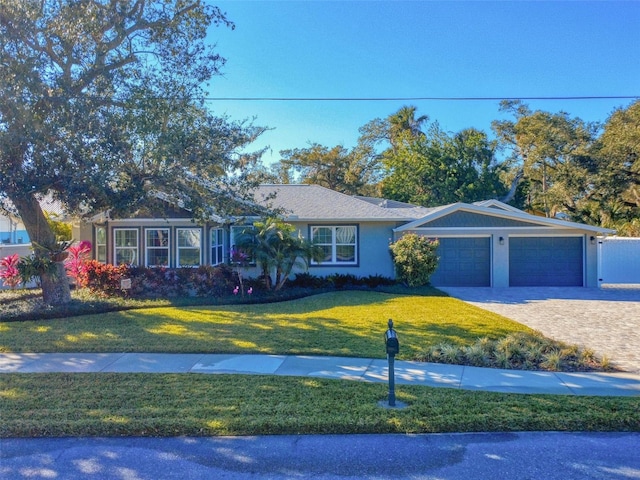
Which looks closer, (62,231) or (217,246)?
Answer: (217,246)

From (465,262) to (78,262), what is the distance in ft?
46.2

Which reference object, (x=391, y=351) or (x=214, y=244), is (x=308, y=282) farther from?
(x=391, y=351)

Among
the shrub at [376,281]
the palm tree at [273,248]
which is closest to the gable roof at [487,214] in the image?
the shrub at [376,281]

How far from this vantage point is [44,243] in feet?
40.8

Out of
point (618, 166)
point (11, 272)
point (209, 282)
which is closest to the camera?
point (11, 272)

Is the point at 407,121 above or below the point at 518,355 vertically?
above

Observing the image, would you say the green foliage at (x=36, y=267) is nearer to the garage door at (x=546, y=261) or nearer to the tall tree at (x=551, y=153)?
the garage door at (x=546, y=261)

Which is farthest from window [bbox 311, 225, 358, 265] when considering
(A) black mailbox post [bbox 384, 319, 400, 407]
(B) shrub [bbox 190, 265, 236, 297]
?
(A) black mailbox post [bbox 384, 319, 400, 407]

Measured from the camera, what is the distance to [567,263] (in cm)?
1838

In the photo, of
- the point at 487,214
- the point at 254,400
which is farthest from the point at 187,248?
the point at 254,400

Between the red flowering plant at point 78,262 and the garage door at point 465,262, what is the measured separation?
12.7 metres

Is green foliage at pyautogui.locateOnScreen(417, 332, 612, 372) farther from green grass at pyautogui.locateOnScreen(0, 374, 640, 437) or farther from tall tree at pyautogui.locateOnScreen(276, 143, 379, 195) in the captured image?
tall tree at pyautogui.locateOnScreen(276, 143, 379, 195)

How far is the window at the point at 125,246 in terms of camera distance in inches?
693

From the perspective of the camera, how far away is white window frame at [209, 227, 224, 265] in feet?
58.0
